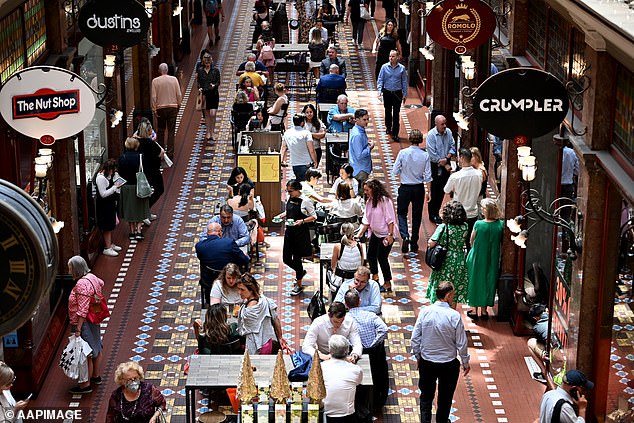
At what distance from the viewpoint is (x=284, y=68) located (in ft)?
83.9

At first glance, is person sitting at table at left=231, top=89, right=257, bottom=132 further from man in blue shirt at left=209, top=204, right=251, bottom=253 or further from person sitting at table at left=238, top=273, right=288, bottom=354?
person sitting at table at left=238, top=273, right=288, bottom=354

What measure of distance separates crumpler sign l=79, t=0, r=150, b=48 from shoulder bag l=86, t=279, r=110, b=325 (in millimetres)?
3836

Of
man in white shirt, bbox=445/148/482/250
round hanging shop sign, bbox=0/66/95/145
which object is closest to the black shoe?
man in white shirt, bbox=445/148/482/250

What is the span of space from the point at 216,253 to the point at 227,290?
1.04 metres

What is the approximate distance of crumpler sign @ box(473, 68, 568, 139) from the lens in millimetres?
10391

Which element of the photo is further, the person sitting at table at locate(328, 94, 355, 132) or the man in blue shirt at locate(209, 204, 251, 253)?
the person sitting at table at locate(328, 94, 355, 132)

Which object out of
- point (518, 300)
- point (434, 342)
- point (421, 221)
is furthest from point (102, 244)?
point (434, 342)

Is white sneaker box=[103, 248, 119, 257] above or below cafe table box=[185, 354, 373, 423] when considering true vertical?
below

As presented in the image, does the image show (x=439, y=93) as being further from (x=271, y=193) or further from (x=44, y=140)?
(x=44, y=140)

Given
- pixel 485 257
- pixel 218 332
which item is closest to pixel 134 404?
pixel 218 332

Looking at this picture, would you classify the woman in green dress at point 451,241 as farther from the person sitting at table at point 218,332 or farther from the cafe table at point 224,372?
the person sitting at table at point 218,332

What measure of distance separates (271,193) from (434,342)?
695 cm

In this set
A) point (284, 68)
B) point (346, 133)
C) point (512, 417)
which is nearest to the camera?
point (512, 417)

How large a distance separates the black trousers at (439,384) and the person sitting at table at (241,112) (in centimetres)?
972
